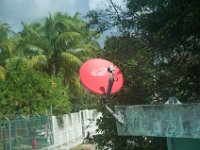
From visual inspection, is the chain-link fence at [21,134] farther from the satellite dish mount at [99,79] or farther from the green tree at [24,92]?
the satellite dish mount at [99,79]

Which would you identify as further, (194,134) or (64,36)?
(64,36)

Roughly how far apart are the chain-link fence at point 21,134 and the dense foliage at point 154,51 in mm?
9904

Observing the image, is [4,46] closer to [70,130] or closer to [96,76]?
[70,130]

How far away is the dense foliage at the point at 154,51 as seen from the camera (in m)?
7.04

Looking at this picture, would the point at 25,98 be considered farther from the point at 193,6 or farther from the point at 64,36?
the point at 193,6

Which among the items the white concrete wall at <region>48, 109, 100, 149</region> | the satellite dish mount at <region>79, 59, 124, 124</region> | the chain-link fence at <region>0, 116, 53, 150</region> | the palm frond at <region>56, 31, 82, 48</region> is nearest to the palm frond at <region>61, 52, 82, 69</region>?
the palm frond at <region>56, 31, 82, 48</region>

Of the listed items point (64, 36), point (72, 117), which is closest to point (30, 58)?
point (64, 36)

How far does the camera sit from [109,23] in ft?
29.9

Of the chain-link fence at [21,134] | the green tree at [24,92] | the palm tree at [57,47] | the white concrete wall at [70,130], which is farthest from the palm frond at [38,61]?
the chain-link fence at [21,134]

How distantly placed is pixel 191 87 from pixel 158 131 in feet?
8.01

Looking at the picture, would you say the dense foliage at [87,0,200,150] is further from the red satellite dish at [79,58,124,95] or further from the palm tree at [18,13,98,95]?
the palm tree at [18,13,98,95]

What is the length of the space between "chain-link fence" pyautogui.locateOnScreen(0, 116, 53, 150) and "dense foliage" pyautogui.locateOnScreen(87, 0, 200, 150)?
9.90 meters

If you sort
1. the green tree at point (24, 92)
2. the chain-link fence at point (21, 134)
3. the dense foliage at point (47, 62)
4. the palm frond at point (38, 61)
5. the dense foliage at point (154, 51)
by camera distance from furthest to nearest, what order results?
the palm frond at point (38, 61), the dense foliage at point (47, 62), the green tree at point (24, 92), the chain-link fence at point (21, 134), the dense foliage at point (154, 51)

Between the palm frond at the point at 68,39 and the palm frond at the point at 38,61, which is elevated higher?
the palm frond at the point at 68,39
